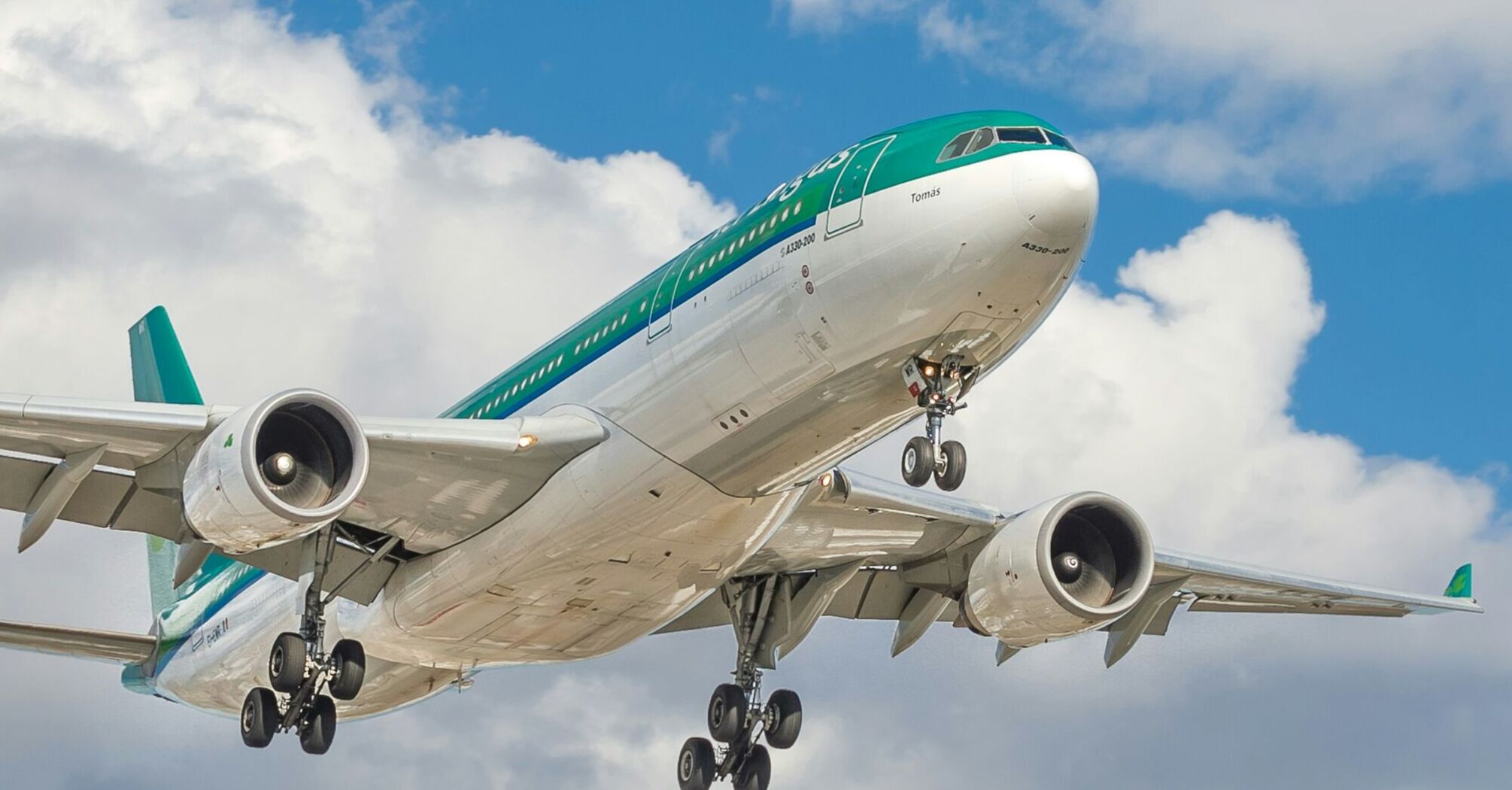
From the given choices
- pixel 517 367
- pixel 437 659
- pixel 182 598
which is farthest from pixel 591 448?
pixel 182 598

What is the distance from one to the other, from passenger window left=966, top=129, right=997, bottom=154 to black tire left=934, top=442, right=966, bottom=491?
298 centimetres

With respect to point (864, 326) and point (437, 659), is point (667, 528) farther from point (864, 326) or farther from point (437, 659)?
point (437, 659)

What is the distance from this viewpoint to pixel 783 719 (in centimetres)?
2805

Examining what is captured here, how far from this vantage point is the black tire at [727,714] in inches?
1089

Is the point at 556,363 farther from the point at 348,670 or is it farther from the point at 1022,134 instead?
the point at 1022,134

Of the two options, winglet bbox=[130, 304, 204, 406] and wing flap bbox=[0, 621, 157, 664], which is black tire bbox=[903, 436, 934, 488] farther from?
winglet bbox=[130, 304, 204, 406]

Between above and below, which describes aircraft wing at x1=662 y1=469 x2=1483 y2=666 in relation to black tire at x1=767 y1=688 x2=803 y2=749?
above

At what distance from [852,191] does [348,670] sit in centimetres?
937

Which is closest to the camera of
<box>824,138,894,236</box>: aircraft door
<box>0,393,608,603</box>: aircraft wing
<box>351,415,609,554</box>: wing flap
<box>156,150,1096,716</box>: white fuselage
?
<box>156,150,1096,716</box>: white fuselage

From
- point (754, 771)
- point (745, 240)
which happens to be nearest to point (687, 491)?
point (745, 240)

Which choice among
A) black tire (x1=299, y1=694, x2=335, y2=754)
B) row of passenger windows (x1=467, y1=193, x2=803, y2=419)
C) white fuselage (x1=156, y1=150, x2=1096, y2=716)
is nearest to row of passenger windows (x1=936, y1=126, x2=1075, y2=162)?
white fuselage (x1=156, y1=150, x2=1096, y2=716)

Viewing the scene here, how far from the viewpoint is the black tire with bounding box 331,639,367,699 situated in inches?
959

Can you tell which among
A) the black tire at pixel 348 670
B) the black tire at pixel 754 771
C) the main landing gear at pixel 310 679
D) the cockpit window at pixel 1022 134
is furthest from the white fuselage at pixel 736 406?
the black tire at pixel 754 771

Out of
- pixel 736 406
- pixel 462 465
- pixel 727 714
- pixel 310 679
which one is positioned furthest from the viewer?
pixel 727 714
